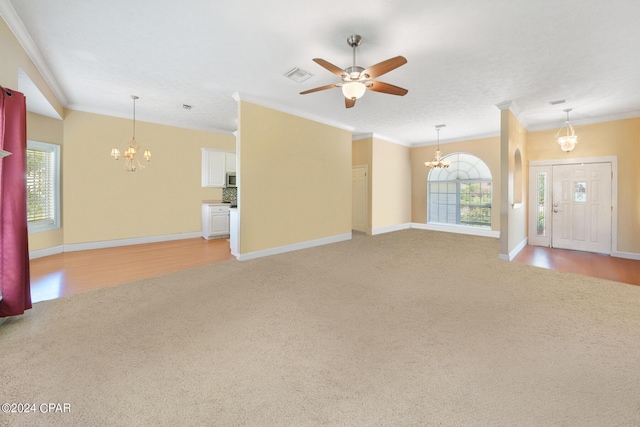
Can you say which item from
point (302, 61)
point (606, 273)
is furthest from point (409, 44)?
point (606, 273)

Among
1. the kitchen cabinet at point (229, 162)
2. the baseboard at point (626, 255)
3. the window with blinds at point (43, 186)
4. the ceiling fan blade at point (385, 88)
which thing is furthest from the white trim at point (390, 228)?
the window with blinds at point (43, 186)

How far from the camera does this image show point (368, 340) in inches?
87.6

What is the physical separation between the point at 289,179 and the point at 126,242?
12.8ft

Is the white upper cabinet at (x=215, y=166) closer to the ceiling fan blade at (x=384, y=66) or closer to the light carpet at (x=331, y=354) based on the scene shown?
the light carpet at (x=331, y=354)

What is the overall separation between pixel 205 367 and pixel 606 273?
5.75 meters

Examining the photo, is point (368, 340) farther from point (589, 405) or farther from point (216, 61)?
point (216, 61)

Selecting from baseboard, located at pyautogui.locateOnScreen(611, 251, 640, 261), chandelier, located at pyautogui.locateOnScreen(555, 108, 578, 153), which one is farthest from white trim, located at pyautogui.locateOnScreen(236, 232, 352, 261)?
baseboard, located at pyautogui.locateOnScreen(611, 251, 640, 261)

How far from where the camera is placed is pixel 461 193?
839cm

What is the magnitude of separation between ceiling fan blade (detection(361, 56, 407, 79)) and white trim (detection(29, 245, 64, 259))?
20.3ft

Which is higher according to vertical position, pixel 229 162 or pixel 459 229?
pixel 229 162

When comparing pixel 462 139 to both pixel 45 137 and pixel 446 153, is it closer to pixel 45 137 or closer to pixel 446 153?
pixel 446 153

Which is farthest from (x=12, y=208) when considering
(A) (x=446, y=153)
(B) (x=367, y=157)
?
(A) (x=446, y=153)

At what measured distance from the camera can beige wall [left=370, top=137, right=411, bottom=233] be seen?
7.84 meters

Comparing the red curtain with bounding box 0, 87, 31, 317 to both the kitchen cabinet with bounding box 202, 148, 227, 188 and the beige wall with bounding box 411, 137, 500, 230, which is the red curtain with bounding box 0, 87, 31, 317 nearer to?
the kitchen cabinet with bounding box 202, 148, 227, 188
